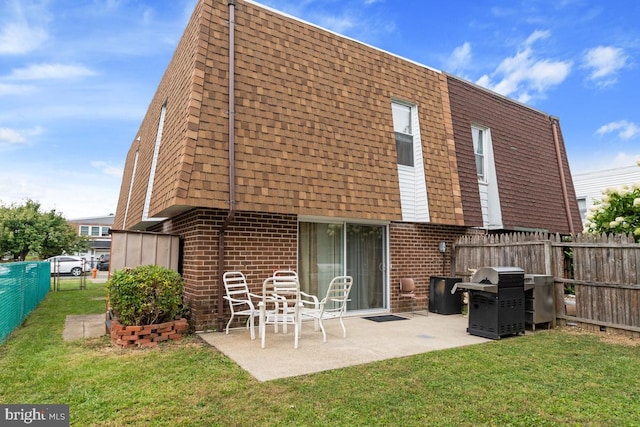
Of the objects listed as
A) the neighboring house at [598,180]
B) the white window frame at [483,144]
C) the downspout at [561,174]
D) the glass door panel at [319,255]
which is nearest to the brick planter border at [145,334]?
the glass door panel at [319,255]

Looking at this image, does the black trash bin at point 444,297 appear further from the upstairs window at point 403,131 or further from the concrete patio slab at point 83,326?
the concrete patio slab at point 83,326

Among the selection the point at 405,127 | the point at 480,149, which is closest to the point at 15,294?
the point at 405,127

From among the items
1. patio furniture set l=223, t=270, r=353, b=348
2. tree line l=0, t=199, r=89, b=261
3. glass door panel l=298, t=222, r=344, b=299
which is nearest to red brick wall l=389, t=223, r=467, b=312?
glass door panel l=298, t=222, r=344, b=299

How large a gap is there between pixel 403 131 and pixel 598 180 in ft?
58.3

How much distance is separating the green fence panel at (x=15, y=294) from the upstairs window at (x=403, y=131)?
8.10m

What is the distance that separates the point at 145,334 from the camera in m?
5.75

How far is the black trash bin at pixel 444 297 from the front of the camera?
29.3 ft

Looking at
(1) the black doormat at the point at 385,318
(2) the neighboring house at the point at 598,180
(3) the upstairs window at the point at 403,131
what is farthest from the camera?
(2) the neighboring house at the point at 598,180

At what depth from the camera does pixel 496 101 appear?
12023 millimetres

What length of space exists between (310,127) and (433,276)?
4.64 metres

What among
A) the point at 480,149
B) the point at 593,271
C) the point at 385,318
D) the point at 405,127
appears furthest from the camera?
the point at 480,149

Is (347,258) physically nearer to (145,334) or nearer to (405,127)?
(405,127)

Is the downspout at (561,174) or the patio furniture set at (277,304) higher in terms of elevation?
the downspout at (561,174)

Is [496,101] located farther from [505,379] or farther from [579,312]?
[505,379]
